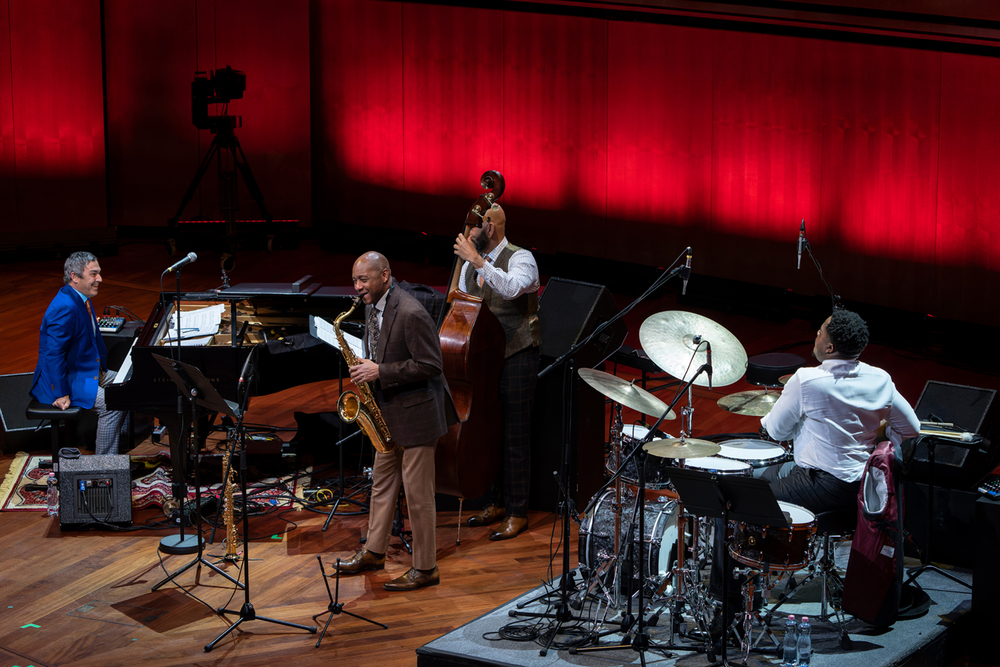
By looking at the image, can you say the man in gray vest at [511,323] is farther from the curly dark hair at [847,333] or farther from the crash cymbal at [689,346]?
the curly dark hair at [847,333]

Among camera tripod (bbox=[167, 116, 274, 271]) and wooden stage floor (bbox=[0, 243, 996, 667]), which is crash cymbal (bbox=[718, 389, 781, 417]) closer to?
wooden stage floor (bbox=[0, 243, 996, 667])

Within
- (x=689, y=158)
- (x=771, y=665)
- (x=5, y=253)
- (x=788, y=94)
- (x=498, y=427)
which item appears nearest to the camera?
(x=771, y=665)

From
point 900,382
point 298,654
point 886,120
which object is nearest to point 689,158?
point 886,120

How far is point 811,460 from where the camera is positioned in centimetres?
454

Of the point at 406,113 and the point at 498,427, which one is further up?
the point at 406,113

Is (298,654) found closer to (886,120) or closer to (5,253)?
(886,120)

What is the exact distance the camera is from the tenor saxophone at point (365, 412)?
5.13 metres

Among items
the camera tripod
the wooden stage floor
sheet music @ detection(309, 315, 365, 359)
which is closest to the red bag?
the wooden stage floor

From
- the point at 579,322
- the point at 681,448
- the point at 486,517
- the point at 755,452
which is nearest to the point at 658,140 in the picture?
the point at 579,322

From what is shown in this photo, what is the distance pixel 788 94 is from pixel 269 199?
564cm

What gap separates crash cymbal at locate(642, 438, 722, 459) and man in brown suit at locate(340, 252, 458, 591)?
45.6 inches

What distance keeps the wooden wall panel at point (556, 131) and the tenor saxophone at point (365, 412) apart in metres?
5.46

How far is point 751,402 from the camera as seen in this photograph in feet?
15.9

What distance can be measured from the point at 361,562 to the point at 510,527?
0.87 meters
